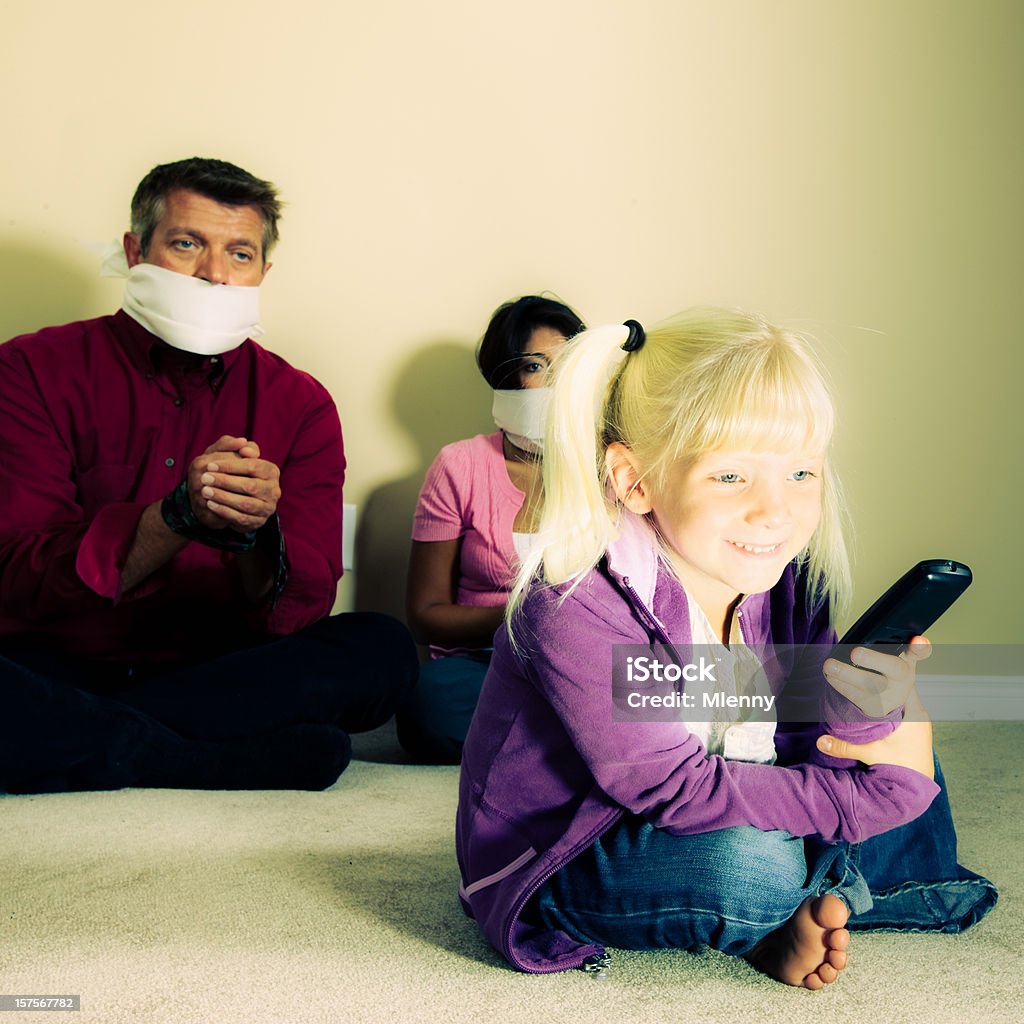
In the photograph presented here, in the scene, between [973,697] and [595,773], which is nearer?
[595,773]

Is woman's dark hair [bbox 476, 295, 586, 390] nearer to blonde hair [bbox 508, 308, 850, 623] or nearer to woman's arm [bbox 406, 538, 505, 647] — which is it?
woman's arm [bbox 406, 538, 505, 647]

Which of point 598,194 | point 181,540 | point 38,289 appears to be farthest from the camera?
point 598,194

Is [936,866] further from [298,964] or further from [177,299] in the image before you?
[177,299]

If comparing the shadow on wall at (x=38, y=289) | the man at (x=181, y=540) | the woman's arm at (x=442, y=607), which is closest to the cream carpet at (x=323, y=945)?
the man at (x=181, y=540)

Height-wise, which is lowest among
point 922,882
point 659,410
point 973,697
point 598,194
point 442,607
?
point 973,697

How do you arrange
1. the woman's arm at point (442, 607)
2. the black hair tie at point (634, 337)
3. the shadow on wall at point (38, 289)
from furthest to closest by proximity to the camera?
the shadow on wall at point (38, 289)
the woman's arm at point (442, 607)
the black hair tie at point (634, 337)

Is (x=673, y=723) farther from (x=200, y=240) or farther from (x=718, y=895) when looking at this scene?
(x=200, y=240)

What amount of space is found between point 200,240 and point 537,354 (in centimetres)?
55

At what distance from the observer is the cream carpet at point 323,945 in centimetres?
84

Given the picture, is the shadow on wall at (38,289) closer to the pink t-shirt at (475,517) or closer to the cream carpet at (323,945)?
the pink t-shirt at (475,517)

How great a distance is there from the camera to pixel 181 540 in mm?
1486

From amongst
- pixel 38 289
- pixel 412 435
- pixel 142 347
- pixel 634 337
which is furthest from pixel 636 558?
pixel 38 289

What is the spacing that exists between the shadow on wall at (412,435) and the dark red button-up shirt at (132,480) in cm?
28

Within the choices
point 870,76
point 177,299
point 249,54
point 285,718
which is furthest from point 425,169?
point 285,718
